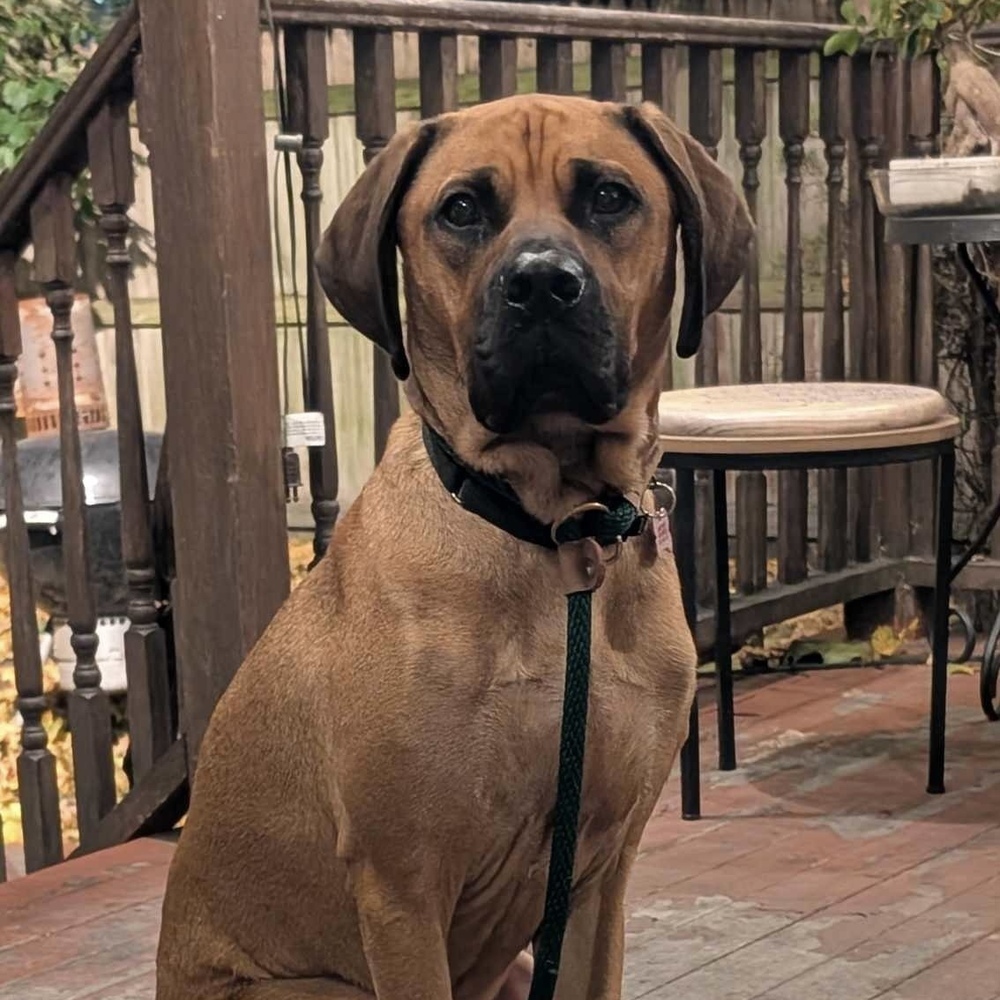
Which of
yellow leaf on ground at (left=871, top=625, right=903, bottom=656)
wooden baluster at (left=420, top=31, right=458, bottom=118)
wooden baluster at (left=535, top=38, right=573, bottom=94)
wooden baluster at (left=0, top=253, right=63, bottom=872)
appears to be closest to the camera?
wooden baluster at (left=0, top=253, right=63, bottom=872)

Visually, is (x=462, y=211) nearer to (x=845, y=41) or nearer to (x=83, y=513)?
(x=83, y=513)

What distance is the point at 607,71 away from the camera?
394 centimetres

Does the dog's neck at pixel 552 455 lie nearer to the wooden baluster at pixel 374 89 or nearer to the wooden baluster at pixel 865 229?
the wooden baluster at pixel 374 89

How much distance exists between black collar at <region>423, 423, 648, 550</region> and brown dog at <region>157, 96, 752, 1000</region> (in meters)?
0.01

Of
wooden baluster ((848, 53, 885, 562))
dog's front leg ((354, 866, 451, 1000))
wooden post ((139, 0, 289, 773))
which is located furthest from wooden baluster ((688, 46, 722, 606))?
dog's front leg ((354, 866, 451, 1000))

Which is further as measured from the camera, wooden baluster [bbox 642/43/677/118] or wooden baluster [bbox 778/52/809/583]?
wooden baluster [bbox 778/52/809/583]

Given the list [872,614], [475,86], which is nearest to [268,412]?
[872,614]

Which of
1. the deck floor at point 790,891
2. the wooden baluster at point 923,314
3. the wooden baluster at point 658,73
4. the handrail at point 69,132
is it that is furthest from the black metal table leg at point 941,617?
the handrail at point 69,132

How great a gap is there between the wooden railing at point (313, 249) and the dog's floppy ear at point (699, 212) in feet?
4.14

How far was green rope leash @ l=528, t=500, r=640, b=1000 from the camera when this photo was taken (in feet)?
5.90

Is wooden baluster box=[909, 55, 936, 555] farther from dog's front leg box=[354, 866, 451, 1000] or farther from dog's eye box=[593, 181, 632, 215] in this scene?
dog's front leg box=[354, 866, 451, 1000]

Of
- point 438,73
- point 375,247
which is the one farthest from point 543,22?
point 375,247

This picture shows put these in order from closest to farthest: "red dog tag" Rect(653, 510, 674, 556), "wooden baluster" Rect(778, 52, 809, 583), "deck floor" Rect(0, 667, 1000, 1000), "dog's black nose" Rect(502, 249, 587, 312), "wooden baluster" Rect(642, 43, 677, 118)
A: "dog's black nose" Rect(502, 249, 587, 312)
"red dog tag" Rect(653, 510, 674, 556)
"deck floor" Rect(0, 667, 1000, 1000)
"wooden baluster" Rect(642, 43, 677, 118)
"wooden baluster" Rect(778, 52, 809, 583)

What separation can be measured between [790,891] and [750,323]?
69.4 inches
